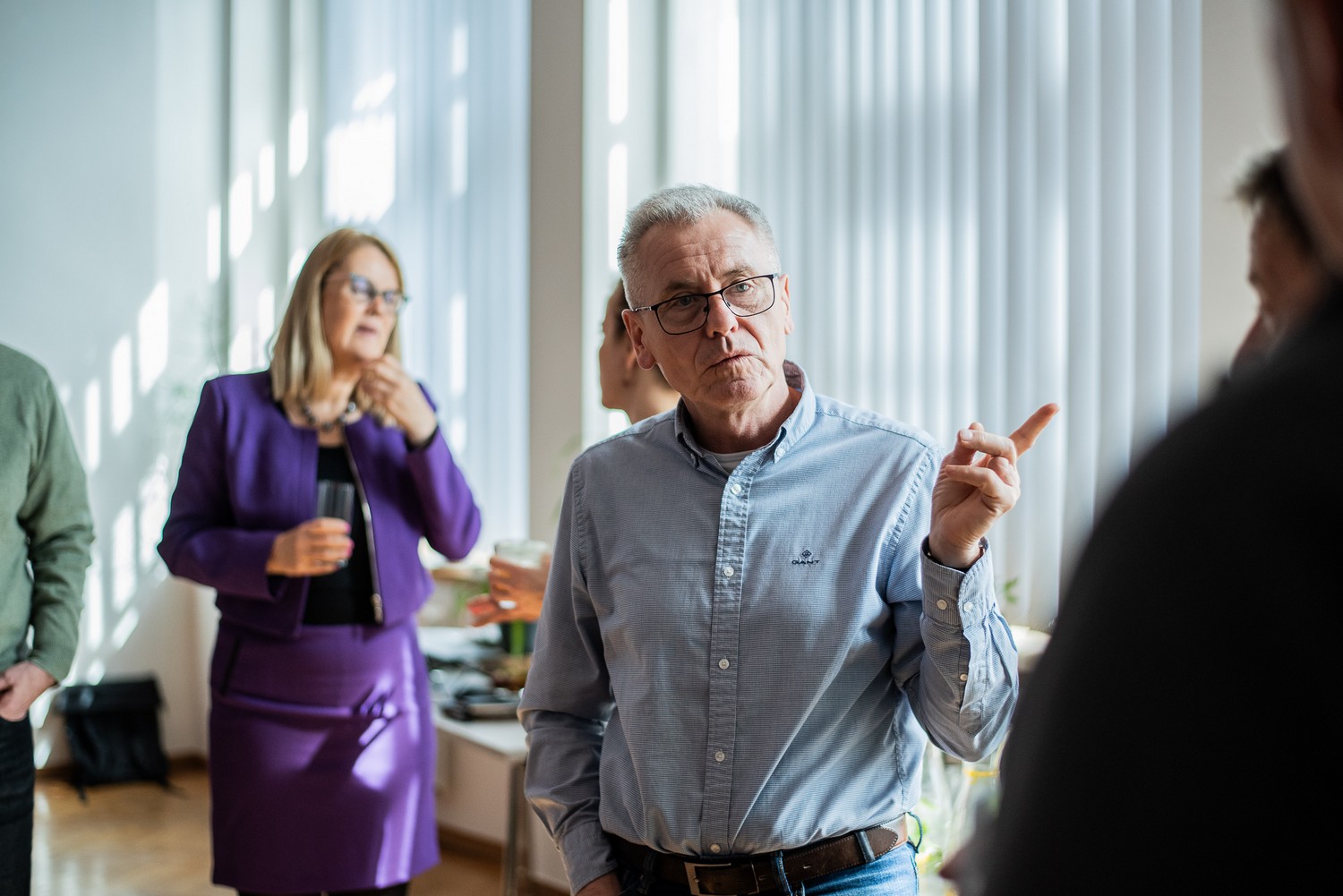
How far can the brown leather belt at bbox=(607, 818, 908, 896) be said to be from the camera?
1.44m

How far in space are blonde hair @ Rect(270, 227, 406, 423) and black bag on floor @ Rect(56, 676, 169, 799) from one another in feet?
13.2

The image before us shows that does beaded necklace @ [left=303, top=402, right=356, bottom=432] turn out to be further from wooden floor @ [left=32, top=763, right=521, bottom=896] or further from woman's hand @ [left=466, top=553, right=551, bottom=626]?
wooden floor @ [left=32, top=763, right=521, bottom=896]

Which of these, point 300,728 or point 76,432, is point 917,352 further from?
point 76,432

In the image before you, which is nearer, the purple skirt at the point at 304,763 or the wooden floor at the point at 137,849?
the purple skirt at the point at 304,763

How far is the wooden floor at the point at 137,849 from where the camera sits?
4402 millimetres

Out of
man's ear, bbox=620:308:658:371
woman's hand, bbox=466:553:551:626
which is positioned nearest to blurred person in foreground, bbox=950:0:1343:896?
man's ear, bbox=620:308:658:371

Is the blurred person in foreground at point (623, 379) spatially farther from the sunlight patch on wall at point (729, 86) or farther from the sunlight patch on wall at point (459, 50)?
the sunlight patch on wall at point (459, 50)

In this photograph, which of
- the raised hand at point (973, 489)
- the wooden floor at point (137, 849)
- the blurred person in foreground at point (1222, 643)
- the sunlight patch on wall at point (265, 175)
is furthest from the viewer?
the sunlight patch on wall at point (265, 175)

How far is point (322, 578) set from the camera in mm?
2592

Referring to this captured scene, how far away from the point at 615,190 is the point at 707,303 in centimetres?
278

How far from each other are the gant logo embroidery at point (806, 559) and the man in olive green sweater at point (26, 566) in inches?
69.9

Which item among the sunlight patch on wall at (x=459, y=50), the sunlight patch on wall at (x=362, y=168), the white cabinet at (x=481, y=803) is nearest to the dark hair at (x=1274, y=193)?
the white cabinet at (x=481, y=803)

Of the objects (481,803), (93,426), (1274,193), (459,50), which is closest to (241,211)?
(93,426)

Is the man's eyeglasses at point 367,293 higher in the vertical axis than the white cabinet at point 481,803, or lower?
higher
